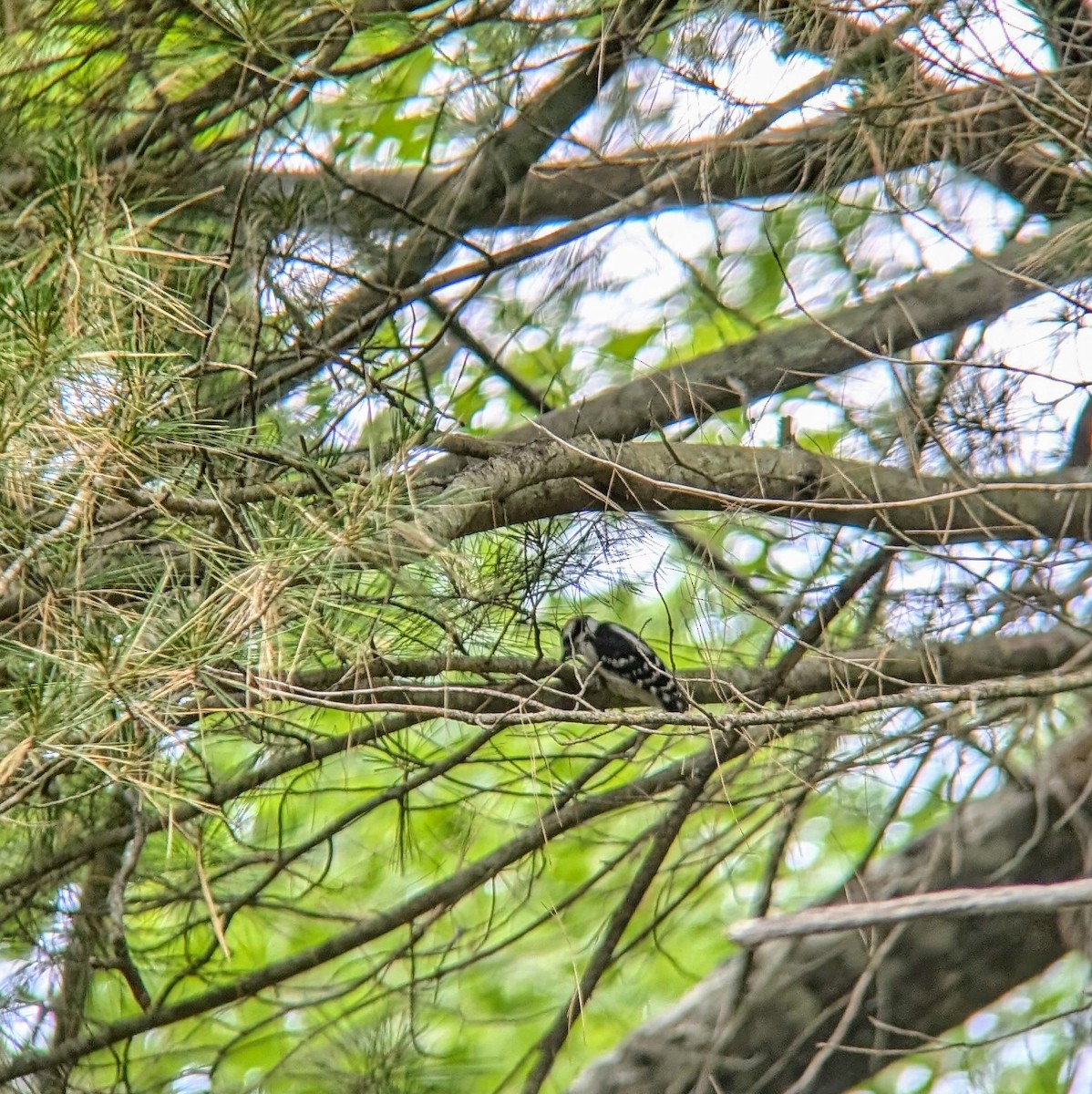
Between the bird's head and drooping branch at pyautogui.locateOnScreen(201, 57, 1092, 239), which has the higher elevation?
drooping branch at pyautogui.locateOnScreen(201, 57, 1092, 239)

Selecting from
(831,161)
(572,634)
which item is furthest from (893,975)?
(831,161)

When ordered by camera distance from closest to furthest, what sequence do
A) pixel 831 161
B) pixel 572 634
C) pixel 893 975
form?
1. pixel 831 161
2. pixel 572 634
3. pixel 893 975

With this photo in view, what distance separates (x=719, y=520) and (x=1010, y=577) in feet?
2.39

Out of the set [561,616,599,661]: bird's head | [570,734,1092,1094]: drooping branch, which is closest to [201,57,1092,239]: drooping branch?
[561,616,599,661]: bird's head

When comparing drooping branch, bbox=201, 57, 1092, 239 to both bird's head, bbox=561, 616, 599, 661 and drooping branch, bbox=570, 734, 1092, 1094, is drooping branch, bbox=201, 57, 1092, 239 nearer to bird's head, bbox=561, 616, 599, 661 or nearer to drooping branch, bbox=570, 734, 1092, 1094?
bird's head, bbox=561, 616, 599, 661

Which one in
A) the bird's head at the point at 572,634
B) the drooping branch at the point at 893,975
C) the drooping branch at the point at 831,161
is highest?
the drooping branch at the point at 831,161

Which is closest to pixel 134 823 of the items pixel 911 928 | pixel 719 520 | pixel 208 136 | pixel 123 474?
pixel 123 474

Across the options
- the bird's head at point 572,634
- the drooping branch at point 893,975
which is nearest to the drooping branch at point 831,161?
the bird's head at point 572,634

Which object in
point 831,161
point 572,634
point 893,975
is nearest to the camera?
point 831,161

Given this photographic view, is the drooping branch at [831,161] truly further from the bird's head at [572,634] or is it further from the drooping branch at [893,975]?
the drooping branch at [893,975]

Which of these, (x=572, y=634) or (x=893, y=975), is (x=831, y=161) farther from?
(x=893, y=975)

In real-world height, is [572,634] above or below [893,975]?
above

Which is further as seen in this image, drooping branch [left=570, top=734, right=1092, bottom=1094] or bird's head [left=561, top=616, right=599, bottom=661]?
drooping branch [left=570, top=734, right=1092, bottom=1094]

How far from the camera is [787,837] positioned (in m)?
2.76
